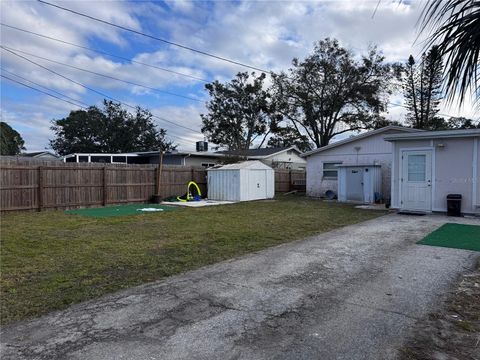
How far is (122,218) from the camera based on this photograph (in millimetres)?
11156

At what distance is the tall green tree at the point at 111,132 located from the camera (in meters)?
43.2

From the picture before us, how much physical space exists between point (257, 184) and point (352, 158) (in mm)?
5055

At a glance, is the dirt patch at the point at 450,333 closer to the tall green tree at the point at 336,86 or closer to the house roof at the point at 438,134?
the house roof at the point at 438,134

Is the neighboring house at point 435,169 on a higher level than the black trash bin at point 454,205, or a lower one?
higher

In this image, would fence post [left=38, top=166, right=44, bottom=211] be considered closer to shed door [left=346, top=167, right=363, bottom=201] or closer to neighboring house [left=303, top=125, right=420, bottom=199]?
neighboring house [left=303, top=125, right=420, bottom=199]

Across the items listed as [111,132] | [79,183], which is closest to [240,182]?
[79,183]

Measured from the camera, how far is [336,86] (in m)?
35.1

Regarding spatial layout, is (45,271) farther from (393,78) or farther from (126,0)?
(393,78)

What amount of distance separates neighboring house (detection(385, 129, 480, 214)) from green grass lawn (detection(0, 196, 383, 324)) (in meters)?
1.53

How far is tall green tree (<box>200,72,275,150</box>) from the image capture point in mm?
41250

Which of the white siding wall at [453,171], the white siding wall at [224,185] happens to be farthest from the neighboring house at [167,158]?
the white siding wall at [453,171]

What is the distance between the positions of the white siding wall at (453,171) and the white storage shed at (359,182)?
3984 millimetres

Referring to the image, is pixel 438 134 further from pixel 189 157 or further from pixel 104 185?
pixel 189 157

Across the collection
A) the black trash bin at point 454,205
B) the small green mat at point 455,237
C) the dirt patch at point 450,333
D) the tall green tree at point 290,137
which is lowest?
the dirt patch at point 450,333
